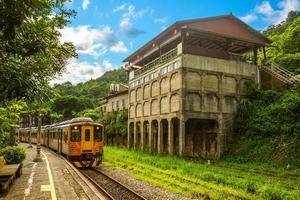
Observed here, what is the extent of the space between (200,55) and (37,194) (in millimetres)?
21886

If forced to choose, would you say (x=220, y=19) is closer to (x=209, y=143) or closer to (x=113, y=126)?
(x=209, y=143)

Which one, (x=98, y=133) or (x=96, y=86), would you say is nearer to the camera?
(x=98, y=133)

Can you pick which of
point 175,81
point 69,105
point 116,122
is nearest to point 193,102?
point 175,81

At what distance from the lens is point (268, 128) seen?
25281mm

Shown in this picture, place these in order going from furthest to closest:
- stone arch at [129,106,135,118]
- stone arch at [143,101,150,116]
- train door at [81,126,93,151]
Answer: stone arch at [129,106,135,118], stone arch at [143,101,150,116], train door at [81,126,93,151]

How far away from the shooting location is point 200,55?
30.1 metres

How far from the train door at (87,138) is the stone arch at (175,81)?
33.5 ft

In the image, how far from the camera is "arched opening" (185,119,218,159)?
100.0ft

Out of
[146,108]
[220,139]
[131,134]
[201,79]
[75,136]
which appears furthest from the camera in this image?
[131,134]

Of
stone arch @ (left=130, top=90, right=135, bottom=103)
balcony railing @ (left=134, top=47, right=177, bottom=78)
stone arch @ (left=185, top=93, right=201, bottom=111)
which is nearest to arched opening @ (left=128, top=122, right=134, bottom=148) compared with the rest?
stone arch @ (left=130, top=90, right=135, bottom=103)

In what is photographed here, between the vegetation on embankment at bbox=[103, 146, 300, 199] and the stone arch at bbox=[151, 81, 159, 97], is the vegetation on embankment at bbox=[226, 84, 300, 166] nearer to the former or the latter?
the vegetation on embankment at bbox=[103, 146, 300, 199]

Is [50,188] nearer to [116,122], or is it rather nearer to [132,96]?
[132,96]

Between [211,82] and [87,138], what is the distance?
13.5 meters

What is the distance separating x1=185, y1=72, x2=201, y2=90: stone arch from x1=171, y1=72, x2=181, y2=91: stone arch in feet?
2.65
